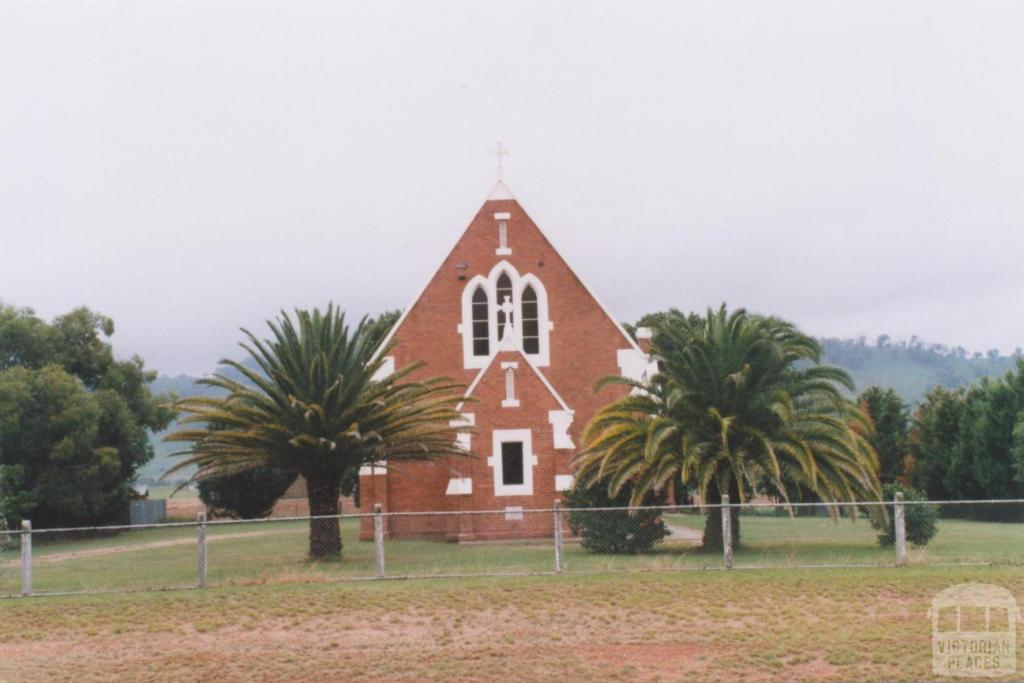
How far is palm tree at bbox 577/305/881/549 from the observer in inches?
928

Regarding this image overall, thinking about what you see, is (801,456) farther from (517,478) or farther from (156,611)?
(156,611)

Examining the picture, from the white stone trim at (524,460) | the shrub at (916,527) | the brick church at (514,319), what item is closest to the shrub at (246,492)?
the brick church at (514,319)

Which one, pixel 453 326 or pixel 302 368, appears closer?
pixel 302 368

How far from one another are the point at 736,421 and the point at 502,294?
13239mm

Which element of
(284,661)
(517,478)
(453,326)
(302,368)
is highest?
(453,326)

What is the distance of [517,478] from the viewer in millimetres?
31812

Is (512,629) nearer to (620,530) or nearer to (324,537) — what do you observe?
(620,530)

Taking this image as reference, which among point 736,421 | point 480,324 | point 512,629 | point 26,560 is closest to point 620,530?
point 736,421

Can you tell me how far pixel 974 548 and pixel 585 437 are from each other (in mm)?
8489

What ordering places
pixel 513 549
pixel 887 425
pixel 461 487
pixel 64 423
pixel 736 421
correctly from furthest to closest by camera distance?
pixel 887 425, pixel 64 423, pixel 461 487, pixel 513 549, pixel 736 421

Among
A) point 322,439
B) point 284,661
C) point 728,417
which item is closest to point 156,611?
Answer: point 284,661

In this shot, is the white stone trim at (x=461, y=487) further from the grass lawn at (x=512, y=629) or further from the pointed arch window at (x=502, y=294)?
the grass lawn at (x=512, y=629)

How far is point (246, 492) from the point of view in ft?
170

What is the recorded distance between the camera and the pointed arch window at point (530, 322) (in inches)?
1414
